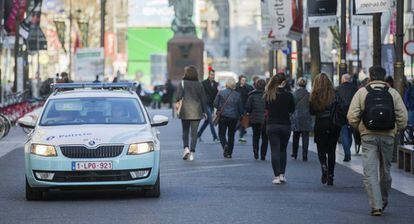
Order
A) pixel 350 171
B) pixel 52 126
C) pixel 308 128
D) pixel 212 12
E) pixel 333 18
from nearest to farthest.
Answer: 1. pixel 52 126
2. pixel 350 171
3. pixel 308 128
4. pixel 333 18
5. pixel 212 12

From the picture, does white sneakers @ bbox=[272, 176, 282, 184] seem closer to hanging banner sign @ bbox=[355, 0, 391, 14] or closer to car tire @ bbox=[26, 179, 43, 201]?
car tire @ bbox=[26, 179, 43, 201]

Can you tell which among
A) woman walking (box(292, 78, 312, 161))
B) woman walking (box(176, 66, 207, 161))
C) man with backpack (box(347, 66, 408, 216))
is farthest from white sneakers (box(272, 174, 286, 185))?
woman walking (box(292, 78, 312, 161))

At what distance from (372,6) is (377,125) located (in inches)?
381

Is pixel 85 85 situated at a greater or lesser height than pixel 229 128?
greater

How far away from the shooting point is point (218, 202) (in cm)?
1652

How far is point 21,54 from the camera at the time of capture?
60.5 meters

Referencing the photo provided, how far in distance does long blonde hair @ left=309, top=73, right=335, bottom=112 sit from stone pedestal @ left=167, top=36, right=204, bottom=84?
50444mm

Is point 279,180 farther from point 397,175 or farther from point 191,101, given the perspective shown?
point 191,101

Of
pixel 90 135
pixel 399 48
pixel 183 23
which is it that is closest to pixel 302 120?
pixel 399 48

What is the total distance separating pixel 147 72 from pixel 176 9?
2153 inches

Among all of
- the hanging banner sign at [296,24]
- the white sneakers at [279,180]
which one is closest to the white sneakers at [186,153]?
the white sneakers at [279,180]

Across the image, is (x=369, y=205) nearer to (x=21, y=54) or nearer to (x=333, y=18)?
(x=333, y=18)

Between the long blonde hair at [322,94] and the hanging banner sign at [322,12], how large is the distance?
57.0ft

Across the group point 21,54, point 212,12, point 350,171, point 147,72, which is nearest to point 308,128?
point 350,171
